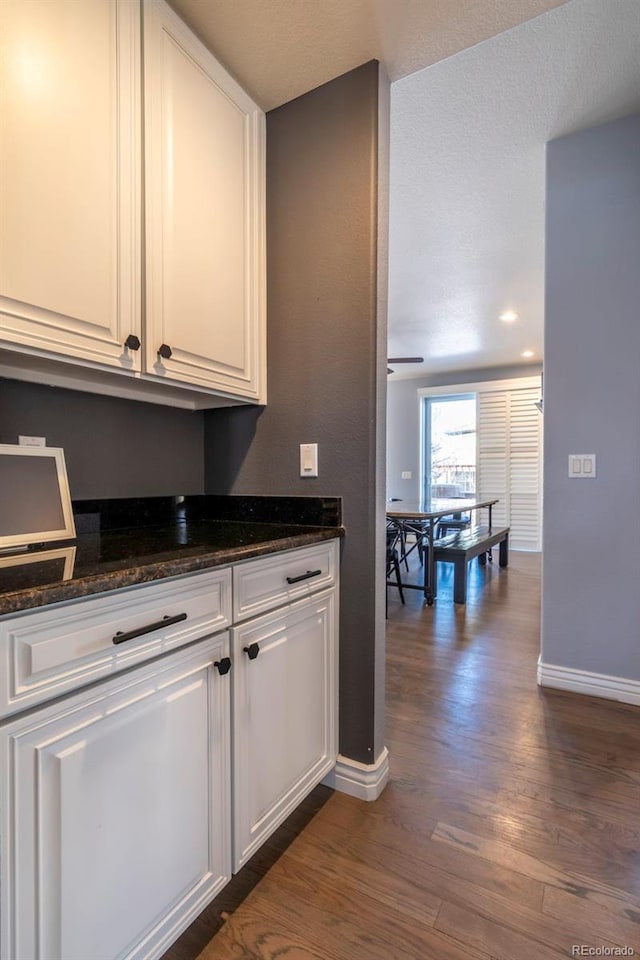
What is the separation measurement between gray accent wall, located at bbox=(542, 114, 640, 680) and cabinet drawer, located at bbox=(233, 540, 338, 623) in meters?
1.45

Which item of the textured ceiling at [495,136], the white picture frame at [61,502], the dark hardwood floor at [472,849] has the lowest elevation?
the dark hardwood floor at [472,849]

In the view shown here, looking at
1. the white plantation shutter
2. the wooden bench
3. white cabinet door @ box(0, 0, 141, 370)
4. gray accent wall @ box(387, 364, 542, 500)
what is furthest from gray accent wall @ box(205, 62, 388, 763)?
gray accent wall @ box(387, 364, 542, 500)

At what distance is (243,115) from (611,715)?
9.43 ft

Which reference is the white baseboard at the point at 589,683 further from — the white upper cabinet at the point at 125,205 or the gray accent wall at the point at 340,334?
the white upper cabinet at the point at 125,205

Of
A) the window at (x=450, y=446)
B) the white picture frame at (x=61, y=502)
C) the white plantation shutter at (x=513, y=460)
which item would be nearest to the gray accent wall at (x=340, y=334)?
the white picture frame at (x=61, y=502)

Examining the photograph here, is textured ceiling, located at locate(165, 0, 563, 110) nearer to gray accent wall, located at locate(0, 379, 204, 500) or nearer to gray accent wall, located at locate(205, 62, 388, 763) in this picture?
gray accent wall, located at locate(205, 62, 388, 763)

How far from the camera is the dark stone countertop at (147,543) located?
73cm

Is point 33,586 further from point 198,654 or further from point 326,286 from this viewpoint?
point 326,286

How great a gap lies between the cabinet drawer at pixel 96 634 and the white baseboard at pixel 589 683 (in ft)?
6.57

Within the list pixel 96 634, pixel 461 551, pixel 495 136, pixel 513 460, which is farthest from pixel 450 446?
pixel 96 634

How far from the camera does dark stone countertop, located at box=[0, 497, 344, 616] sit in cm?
73

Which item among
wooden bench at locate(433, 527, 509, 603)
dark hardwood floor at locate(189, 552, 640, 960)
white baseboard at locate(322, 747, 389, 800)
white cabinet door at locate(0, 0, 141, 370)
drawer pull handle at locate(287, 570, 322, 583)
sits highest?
white cabinet door at locate(0, 0, 141, 370)

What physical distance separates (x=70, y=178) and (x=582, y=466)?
232 cm

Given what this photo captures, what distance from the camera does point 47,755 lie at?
2.31 ft
